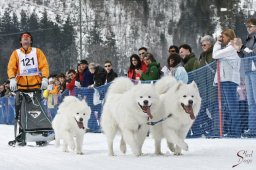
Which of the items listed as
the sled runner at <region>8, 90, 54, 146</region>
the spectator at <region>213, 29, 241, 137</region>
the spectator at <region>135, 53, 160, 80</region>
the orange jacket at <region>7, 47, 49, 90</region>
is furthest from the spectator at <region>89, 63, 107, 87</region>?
the spectator at <region>213, 29, 241, 137</region>

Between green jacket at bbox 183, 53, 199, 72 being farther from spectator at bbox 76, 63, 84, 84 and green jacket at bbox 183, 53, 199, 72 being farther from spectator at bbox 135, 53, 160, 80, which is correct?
spectator at bbox 76, 63, 84, 84

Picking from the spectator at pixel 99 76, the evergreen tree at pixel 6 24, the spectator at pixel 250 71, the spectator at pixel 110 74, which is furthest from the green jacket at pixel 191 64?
the evergreen tree at pixel 6 24

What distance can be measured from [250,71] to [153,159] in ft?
9.04

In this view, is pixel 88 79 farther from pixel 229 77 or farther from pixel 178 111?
pixel 178 111

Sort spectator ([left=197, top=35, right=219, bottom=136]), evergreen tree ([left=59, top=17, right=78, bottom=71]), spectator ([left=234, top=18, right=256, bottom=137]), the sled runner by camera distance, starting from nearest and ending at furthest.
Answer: spectator ([left=234, top=18, right=256, bottom=137]) < spectator ([left=197, top=35, right=219, bottom=136]) < the sled runner < evergreen tree ([left=59, top=17, right=78, bottom=71])

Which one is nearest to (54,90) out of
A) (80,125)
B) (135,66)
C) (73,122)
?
(135,66)

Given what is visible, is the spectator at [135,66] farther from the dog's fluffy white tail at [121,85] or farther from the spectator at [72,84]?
the dog's fluffy white tail at [121,85]

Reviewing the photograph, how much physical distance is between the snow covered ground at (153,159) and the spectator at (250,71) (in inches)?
17.4

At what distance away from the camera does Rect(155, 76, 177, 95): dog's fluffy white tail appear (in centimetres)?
708

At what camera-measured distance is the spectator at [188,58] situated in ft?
30.8

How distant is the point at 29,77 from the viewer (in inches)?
359

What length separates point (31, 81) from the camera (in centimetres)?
916

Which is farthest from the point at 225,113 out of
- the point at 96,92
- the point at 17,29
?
the point at 17,29

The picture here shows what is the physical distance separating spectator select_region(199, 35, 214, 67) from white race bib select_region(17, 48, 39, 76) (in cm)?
275
